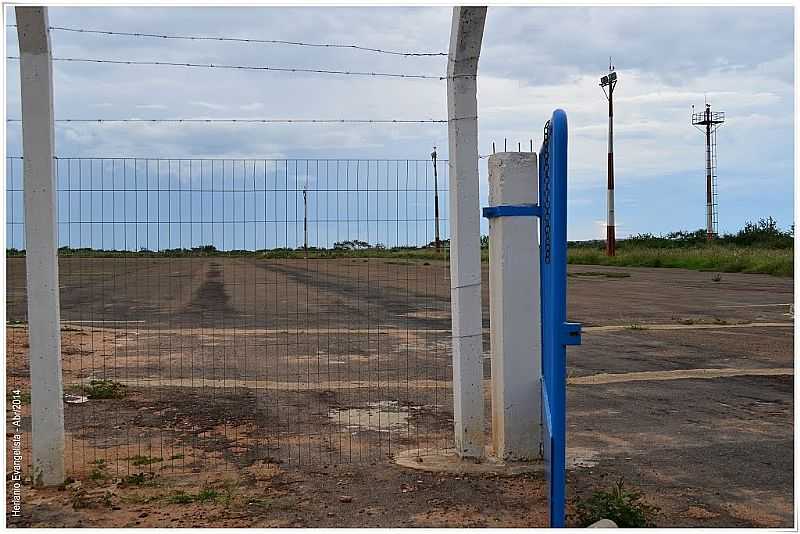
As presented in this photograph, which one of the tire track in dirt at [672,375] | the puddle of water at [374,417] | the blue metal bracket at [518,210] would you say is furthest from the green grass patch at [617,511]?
the tire track in dirt at [672,375]

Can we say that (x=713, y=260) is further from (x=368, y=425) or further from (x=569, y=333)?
(x=569, y=333)

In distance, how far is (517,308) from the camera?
6059mm

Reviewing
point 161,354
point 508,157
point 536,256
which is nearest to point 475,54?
point 508,157

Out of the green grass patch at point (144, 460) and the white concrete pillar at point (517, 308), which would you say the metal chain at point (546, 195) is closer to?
the white concrete pillar at point (517, 308)

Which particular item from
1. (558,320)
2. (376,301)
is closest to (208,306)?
(376,301)

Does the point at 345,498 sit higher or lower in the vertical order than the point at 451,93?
lower

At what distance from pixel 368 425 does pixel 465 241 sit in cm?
231

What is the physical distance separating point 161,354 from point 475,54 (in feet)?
27.0

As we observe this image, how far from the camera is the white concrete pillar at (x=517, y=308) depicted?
6020 millimetres

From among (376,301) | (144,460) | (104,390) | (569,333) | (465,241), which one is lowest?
(144,460)

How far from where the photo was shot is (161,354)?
493 inches

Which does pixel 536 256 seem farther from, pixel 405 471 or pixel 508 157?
pixel 405 471

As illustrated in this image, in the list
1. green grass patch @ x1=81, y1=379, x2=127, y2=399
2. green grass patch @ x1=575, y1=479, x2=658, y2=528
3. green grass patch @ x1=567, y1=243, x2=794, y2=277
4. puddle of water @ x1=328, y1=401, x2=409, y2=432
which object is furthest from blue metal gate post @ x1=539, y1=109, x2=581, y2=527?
green grass patch @ x1=567, y1=243, x2=794, y2=277

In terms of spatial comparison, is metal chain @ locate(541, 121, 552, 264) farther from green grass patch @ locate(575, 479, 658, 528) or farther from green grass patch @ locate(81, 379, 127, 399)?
green grass patch @ locate(81, 379, 127, 399)
